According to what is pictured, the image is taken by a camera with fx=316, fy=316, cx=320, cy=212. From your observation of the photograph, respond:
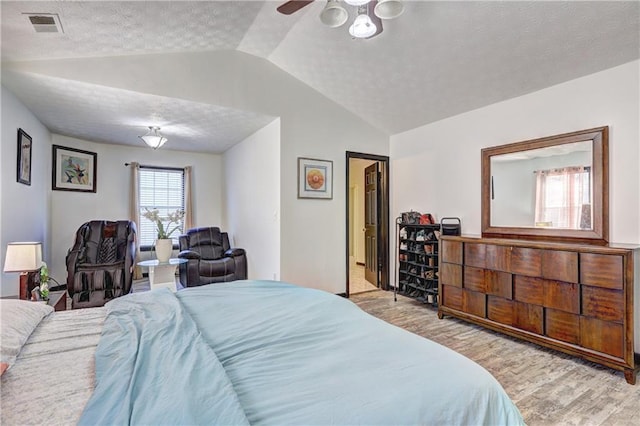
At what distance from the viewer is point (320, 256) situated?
453 centimetres

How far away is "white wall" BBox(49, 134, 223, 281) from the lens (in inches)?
200

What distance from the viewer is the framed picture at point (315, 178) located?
436 centimetres

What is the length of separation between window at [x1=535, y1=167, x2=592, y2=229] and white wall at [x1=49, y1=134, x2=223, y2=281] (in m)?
5.58

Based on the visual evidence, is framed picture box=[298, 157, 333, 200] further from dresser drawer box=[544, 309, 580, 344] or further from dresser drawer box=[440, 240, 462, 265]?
dresser drawer box=[544, 309, 580, 344]

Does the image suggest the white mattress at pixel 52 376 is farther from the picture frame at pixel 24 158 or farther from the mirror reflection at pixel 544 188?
the mirror reflection at pixel 544 188

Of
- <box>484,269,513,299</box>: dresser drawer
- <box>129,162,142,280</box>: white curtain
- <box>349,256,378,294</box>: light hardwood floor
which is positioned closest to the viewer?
<box>484,269,513,299</box>: dresser drawer

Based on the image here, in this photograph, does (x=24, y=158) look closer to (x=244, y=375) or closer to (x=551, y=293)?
(x=244, y=375)

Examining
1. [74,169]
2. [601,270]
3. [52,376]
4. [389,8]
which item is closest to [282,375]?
[52,376]

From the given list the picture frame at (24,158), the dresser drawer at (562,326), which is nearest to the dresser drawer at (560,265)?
the dresser drawer at (562,326)

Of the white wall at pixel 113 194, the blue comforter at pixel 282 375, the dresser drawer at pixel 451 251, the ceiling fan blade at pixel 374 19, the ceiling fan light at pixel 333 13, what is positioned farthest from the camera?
the white wall at pixel 113 194

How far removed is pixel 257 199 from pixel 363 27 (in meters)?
3.20

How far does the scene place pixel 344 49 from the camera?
3492 mm

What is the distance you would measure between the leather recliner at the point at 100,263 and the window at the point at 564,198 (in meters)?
4.92

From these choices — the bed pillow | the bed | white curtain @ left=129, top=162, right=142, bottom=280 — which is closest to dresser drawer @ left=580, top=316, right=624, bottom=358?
the bed
